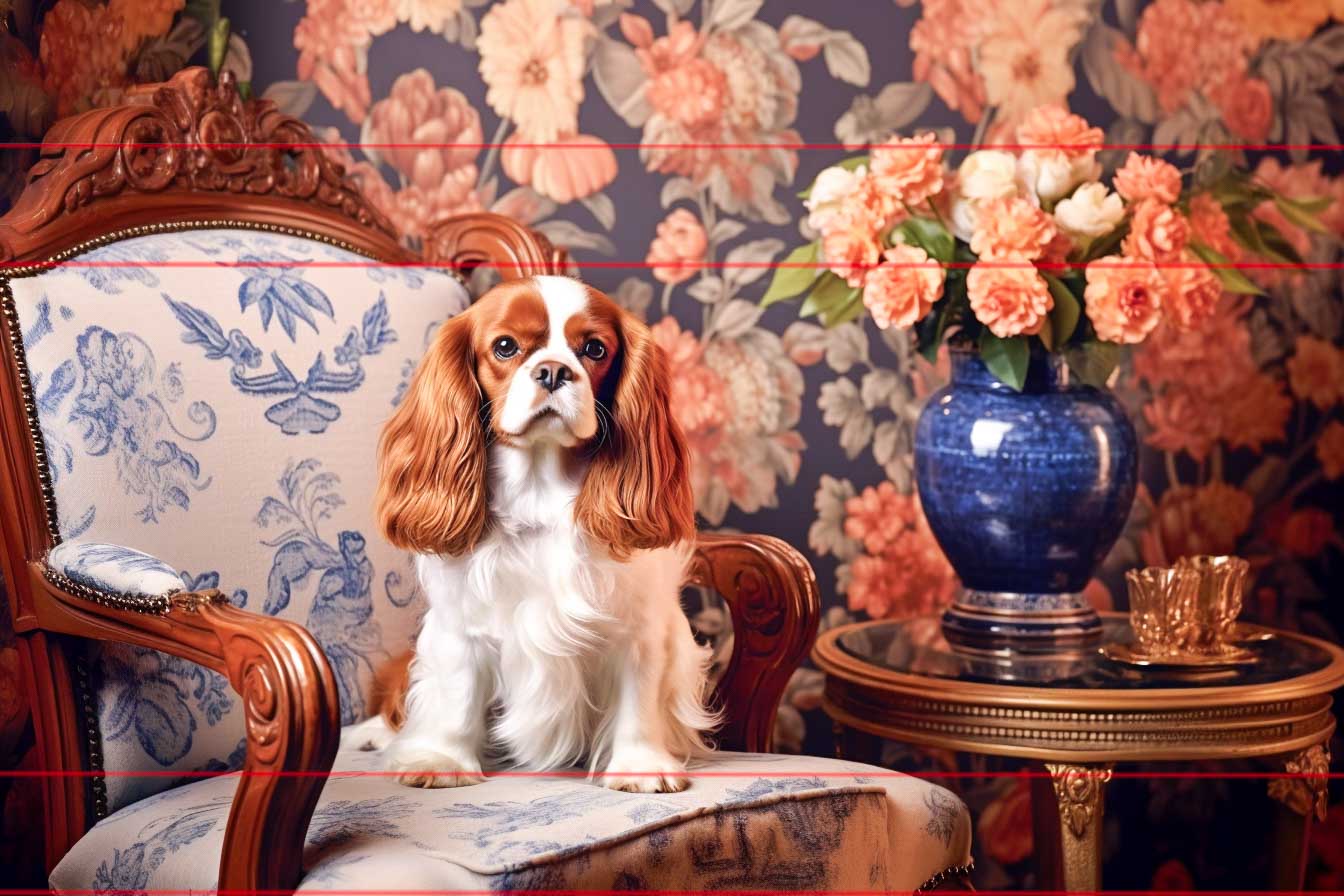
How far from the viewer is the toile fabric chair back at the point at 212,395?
5.03ft

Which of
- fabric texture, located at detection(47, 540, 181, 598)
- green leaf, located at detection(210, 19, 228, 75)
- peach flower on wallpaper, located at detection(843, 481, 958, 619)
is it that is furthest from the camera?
peach flower on wallpaper, located at detection(843, 481, 958, 619)

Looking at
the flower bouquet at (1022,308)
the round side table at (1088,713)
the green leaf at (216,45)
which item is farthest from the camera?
the green leaf at (216,45)

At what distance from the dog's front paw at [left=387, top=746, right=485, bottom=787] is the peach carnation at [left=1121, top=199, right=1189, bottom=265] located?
1017 millimetres

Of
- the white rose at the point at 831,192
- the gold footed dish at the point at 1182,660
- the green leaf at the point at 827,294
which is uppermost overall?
the white rose at the point at 831,192

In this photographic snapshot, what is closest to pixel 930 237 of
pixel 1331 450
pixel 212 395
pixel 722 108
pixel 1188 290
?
pixel 1188 290

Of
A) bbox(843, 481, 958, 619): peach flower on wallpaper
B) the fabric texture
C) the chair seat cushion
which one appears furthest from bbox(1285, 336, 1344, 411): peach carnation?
the fabric texture

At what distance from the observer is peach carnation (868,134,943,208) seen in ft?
5.98

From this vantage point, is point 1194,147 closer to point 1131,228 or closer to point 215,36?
point 1131,228

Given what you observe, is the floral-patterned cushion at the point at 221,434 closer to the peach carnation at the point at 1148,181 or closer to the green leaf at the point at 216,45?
the green leaf at the point at 216,45

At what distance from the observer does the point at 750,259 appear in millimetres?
2314

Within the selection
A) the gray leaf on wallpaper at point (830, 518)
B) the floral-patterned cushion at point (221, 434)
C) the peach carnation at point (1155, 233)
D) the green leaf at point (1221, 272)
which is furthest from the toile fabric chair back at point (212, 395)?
the green leaf at point (1221, 272)

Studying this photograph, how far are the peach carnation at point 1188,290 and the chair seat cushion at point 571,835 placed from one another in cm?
72

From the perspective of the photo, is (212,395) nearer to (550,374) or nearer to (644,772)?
(550,374)

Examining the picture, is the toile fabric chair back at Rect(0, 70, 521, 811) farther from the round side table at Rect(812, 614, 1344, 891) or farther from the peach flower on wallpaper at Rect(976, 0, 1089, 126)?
the peach flower on wallpaper at Rect(976, 0, 1089, 126)
